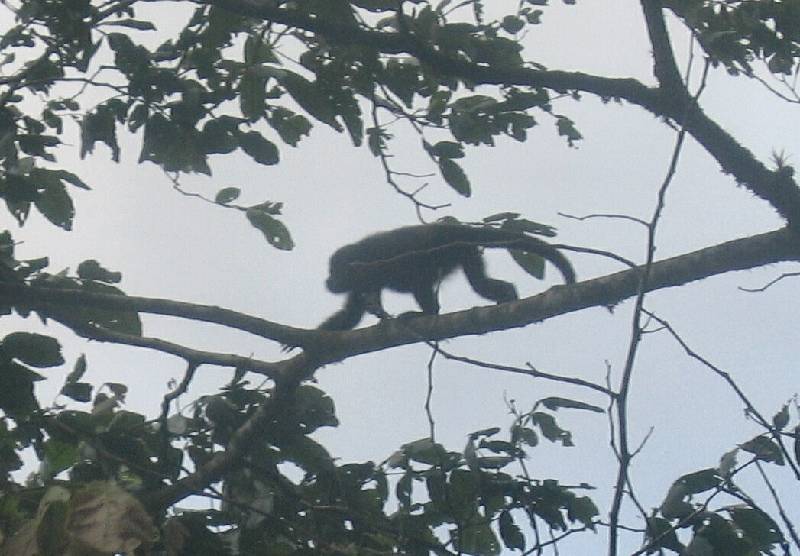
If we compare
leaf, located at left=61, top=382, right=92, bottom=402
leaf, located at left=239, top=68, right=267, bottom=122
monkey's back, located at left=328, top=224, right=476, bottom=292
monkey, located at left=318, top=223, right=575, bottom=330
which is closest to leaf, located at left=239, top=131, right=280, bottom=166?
leaf, located at left=239, top=68, right=267, bottom=122

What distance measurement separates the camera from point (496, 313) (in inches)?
161

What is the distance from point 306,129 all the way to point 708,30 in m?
1.53

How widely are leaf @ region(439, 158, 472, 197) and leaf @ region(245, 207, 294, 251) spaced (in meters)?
0.70

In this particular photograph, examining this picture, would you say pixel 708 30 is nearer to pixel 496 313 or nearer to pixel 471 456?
pixel 496 313

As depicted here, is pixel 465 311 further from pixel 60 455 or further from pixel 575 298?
pixel 60 455

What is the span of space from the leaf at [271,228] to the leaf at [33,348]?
1353mm

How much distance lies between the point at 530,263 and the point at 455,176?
51 cm

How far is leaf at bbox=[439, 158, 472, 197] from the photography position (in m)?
4.07

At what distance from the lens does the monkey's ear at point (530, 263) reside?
171 inches

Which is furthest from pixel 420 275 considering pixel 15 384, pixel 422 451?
pixel 15 384

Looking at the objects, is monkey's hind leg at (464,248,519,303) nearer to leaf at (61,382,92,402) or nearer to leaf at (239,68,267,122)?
leaf at (239,68,267,122)

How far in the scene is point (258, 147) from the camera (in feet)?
13.3

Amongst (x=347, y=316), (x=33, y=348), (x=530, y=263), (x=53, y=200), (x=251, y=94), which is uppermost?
(x=347, y=316)

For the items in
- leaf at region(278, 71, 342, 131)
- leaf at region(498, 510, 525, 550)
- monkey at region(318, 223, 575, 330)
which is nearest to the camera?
leaf at region(498, 510, 525, 550)
